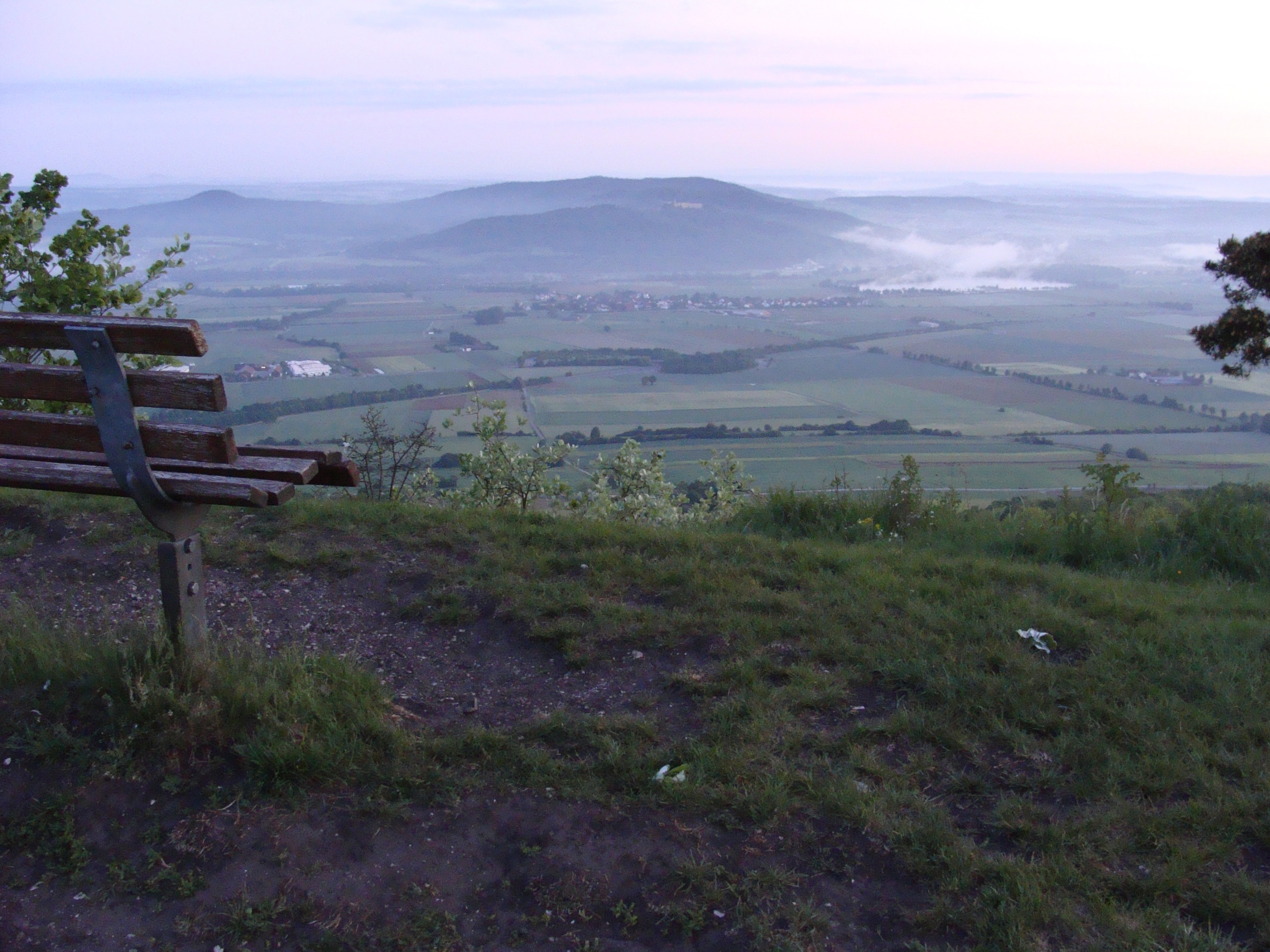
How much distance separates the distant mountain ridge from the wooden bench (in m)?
67.6

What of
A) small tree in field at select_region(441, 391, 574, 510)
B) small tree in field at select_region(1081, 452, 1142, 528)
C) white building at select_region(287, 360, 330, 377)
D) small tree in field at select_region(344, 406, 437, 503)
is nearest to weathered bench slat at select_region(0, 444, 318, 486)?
small tree in field at select_region(344, 406, 437, 503)

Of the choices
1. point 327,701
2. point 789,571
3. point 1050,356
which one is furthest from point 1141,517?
point 1050,356

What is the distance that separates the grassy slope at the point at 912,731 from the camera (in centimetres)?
279

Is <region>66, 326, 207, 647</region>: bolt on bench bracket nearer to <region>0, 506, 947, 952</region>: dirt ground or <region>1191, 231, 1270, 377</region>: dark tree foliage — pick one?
<region>0, 506, 947, 952</region>: dirt ground

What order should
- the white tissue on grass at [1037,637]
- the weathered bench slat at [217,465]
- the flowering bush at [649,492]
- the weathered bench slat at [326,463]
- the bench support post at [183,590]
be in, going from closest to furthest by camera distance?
the bench support post at [183,590], the weathered bench slat at [217,465], the weathered bench slat at [326,463], the white tissue on grass at [1037,637], the flowering bush at [649,492]

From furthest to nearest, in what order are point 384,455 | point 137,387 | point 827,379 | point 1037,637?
point 827,379 → point 384,455 → point 1037,637 → point 137,387

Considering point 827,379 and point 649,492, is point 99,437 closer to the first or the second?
point 649,492

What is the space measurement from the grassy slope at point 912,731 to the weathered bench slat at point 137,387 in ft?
3.42

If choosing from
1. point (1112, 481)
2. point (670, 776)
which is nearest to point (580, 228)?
point (1112, 481)

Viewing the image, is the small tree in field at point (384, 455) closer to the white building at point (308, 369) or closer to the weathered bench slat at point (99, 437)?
the weathered bench slat at point (99, 437)

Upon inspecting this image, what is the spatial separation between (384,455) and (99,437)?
15.7ft

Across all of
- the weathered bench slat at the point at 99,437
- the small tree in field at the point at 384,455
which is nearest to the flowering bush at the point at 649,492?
the small tree in field at the point at 384,455

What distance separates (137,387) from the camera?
326 cm

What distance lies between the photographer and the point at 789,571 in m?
5.28
